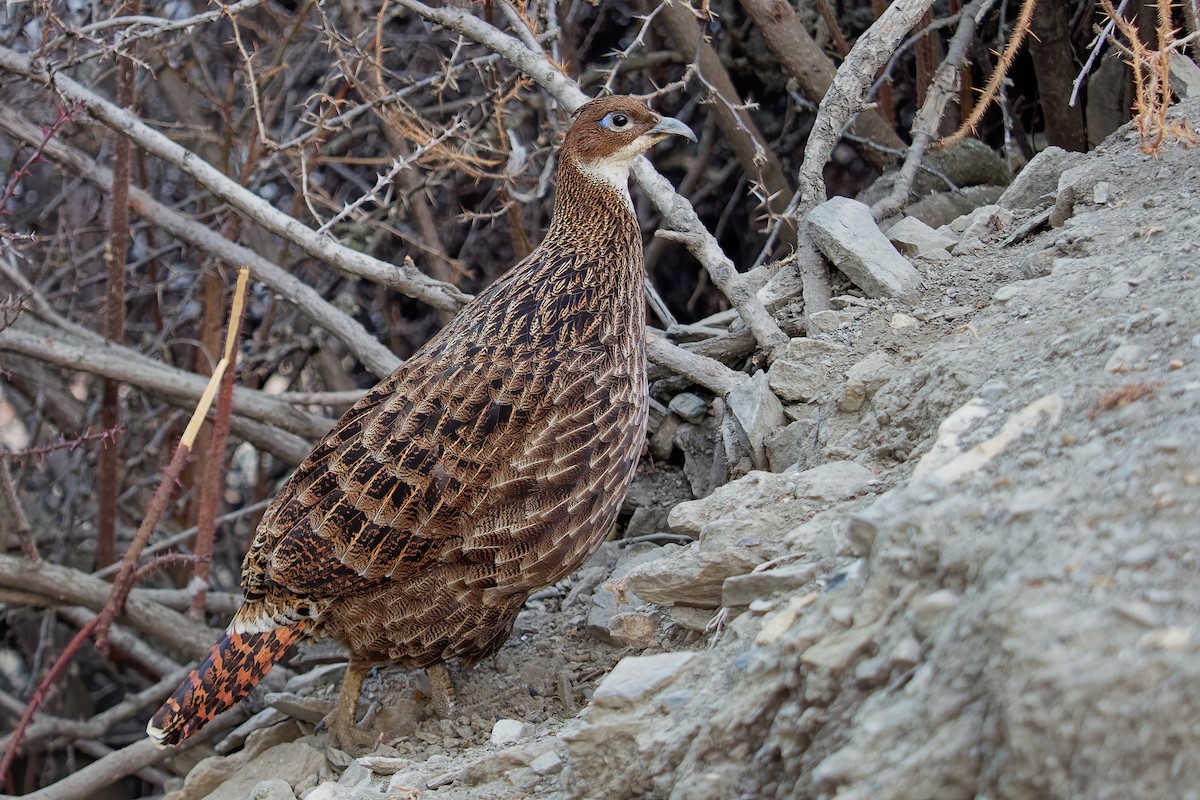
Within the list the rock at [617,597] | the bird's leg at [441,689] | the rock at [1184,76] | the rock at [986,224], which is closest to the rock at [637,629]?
the rock at [617,597]

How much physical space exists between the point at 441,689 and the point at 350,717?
0.32m

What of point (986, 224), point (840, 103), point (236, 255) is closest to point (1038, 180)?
point (986, 224)

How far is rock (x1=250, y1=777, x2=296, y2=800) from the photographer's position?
3.49 metres

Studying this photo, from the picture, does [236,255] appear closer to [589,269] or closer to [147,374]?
[147,374]

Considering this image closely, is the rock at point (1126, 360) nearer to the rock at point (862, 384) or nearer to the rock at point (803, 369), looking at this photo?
the rock at point (862, 384)

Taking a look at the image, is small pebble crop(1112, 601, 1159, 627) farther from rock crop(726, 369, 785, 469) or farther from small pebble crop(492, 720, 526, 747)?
rock crop(726, 369, 785, 469)

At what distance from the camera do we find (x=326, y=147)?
6512 millimetres

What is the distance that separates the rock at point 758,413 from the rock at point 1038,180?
115 centimetres

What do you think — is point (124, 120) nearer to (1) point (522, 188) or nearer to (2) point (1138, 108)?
(1) point (522, 188)

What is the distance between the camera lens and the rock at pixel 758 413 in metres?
3.77

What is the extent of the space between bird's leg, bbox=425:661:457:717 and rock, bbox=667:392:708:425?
1.21 m

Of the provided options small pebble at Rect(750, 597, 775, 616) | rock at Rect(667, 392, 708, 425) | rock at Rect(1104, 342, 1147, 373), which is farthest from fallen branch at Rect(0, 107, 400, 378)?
rock at Rect(1104, 342, 1147, 373)

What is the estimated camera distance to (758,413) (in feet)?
12.4

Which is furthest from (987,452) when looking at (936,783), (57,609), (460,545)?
(57,609)
